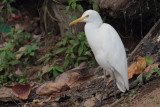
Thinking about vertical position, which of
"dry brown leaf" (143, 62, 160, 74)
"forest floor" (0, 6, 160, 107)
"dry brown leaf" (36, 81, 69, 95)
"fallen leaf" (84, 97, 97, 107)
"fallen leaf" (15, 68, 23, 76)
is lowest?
"fallen leaf" (84, 97, 97, 107)

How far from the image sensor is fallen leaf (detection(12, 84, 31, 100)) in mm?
3951

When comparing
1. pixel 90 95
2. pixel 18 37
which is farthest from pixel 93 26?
pixel 18 37

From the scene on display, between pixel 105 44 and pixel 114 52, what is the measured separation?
15 cm

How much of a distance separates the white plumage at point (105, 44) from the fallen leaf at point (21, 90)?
3.96 feet

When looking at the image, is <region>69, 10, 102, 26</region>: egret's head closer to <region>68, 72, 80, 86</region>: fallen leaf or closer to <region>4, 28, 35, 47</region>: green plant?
<region>68, 72, 80, 86</region>: fallen leaf

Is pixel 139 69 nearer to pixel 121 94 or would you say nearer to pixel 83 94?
pixel 121 94

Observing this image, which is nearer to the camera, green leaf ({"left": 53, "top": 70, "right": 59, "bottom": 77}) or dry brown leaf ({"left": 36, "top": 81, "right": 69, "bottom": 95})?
dry brown leaf ({"left": 36, "top": 81, "right": 69, "bottom": 95})

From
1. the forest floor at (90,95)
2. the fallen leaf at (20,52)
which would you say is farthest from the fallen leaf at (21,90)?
the fallen leaf at (20,52)

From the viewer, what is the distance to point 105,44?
→ 11.4 feet

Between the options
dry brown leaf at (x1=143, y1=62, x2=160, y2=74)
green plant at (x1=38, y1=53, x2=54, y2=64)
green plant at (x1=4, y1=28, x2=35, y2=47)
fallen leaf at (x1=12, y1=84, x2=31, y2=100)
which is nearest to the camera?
dry brown leaf at (x1=143, y1=62, x2=160, y2=74)

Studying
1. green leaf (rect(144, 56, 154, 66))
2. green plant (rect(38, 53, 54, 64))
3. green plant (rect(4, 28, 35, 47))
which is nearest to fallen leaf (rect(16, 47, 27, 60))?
green plant (rect(4, 28, 35, 47))

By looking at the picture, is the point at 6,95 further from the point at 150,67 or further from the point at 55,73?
the point at 150,67

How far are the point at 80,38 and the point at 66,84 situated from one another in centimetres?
105

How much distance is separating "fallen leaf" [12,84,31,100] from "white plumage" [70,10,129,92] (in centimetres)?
121
